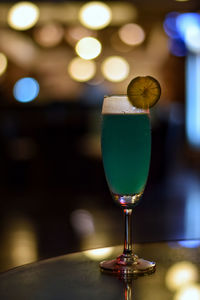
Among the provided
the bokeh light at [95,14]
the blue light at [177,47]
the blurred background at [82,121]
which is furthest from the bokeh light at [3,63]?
the bokeh light at [95,14]

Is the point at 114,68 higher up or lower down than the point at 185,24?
lower down

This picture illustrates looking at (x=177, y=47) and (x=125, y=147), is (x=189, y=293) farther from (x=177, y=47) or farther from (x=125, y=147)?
(x=177, y=47)

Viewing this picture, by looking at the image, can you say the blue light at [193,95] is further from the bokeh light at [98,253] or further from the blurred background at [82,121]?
the bokeh light at [98,253]

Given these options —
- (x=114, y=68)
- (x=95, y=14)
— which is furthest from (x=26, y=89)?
(x=95, y=14)

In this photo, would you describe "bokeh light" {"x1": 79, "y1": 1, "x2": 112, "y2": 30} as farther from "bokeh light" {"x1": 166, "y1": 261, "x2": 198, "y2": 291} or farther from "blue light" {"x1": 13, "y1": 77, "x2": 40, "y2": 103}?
"bokeh light" {"x1": 166, "y1": 261, "x2": 198, "y2": 291}

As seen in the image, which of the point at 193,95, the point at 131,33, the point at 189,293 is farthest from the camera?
the point at 193,95

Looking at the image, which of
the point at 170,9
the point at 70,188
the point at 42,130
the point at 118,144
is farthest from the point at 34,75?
the point at 118,144
